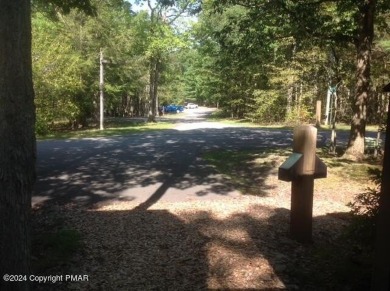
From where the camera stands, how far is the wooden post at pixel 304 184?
567cm

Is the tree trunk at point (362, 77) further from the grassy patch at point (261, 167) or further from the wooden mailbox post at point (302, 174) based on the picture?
the wooden mailbox post at point (302, 174)

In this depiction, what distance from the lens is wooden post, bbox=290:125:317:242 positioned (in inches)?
223

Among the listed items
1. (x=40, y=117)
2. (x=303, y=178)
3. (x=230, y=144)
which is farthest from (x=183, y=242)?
(x=40, y=117)

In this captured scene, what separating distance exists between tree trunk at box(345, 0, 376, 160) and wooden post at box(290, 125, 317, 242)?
7.85m

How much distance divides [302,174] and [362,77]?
27.1ft

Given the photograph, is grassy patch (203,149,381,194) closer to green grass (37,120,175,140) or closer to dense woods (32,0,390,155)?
dense woods (32,0,390,155)

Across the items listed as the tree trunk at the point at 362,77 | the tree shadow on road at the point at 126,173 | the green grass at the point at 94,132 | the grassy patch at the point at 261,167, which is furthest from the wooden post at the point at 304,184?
the green grass at the point at 94,132

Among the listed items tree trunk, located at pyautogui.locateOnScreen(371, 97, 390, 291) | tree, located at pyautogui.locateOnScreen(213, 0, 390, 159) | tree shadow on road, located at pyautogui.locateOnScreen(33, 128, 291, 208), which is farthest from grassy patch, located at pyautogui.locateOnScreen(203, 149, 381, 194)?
tree trunk, located at pyautogui.locateOnScreen(371, 97, 390, 291)

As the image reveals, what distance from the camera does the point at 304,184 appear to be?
5.71 metres

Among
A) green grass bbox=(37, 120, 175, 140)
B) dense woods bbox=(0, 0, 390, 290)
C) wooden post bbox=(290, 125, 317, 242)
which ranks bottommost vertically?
green grass bbox=(37, 120, 175, 140)

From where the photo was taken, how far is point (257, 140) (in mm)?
A: 20047

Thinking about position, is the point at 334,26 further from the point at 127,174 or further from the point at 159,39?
the point at 159,39

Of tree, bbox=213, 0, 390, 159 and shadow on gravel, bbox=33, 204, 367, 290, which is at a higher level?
tree, bbox=213, 0, 390, 159

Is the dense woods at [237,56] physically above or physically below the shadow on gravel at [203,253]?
above
